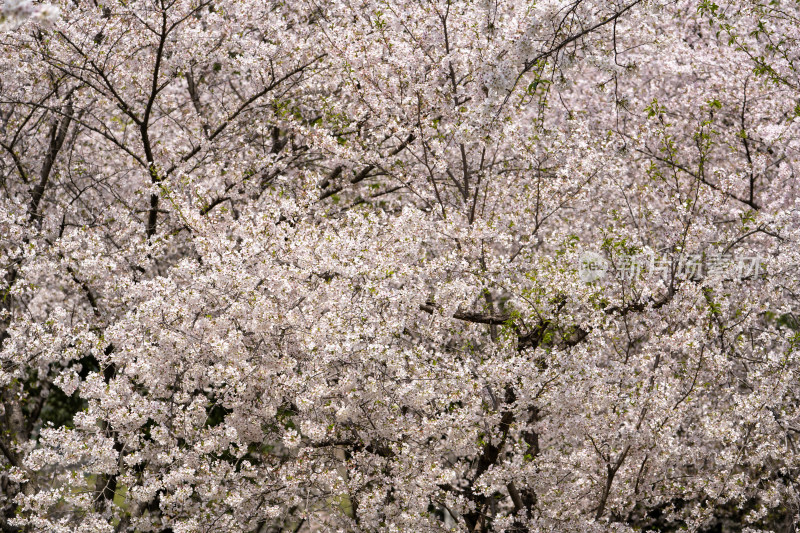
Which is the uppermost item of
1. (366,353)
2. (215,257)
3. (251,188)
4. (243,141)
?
(243,141)

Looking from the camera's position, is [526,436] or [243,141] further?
[243,141]

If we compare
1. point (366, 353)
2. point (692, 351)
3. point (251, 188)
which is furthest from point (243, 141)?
point (692, 351)

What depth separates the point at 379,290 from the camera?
275 inches

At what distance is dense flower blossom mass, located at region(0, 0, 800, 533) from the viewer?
22.0 ft

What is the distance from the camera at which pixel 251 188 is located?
9555mm

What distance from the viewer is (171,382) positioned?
697 centimetres

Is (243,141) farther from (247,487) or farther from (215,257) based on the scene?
(247,487)

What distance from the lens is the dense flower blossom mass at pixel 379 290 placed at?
671 cm

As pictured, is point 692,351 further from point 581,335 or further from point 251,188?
point 251,188

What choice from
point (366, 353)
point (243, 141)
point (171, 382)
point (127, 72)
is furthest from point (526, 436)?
point (127, 72)

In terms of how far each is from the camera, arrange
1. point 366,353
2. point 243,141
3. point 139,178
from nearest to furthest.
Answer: point 366,353 < point 243,141 < point 139,178

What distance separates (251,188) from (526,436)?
4.41 meters

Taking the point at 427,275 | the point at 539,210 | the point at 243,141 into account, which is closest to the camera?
the point at 427,275

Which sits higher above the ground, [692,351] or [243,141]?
[243,141]
